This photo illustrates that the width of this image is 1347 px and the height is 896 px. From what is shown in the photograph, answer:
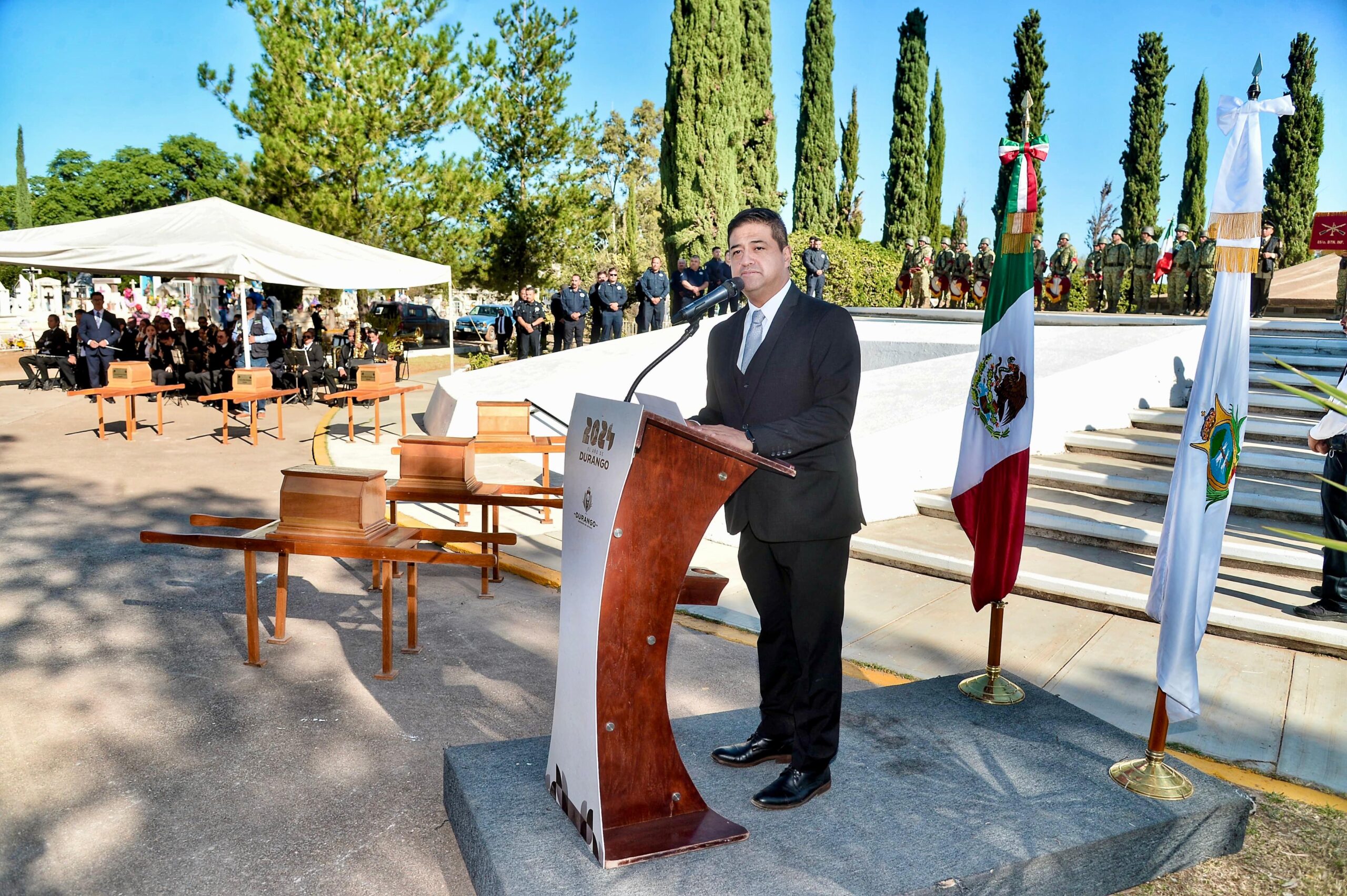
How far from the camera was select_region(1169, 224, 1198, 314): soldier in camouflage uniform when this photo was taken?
16156mm

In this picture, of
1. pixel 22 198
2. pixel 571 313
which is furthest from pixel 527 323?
pixel 22 198

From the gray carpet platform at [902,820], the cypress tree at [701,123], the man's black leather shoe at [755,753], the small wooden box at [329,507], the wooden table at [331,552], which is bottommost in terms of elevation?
the gray carpet platform at [902,820]

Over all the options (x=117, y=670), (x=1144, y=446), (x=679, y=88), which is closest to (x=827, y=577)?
(x=117, y=670)

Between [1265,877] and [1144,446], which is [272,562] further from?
[1144,446]

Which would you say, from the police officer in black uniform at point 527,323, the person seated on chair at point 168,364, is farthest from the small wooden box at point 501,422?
the person seated on chair at point 168,364

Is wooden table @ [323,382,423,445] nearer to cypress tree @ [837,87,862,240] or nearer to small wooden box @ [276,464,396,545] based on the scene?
small wooden box @ [276,464,396,545]

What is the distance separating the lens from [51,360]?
17.4 metres

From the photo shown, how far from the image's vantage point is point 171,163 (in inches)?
2862

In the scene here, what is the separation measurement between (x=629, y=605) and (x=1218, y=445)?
89.6 inches

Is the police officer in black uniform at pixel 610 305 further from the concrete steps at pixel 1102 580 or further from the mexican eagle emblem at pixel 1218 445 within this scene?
the mexican eagle emblem at pixel 1218 445

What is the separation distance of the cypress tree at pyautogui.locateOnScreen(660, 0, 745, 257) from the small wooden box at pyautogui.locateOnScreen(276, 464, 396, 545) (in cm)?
2156

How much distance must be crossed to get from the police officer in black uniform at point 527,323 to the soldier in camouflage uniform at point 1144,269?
11.9m

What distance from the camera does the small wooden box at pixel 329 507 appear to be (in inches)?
176

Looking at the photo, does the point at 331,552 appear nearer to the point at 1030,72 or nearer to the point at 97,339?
the point at 97,339
